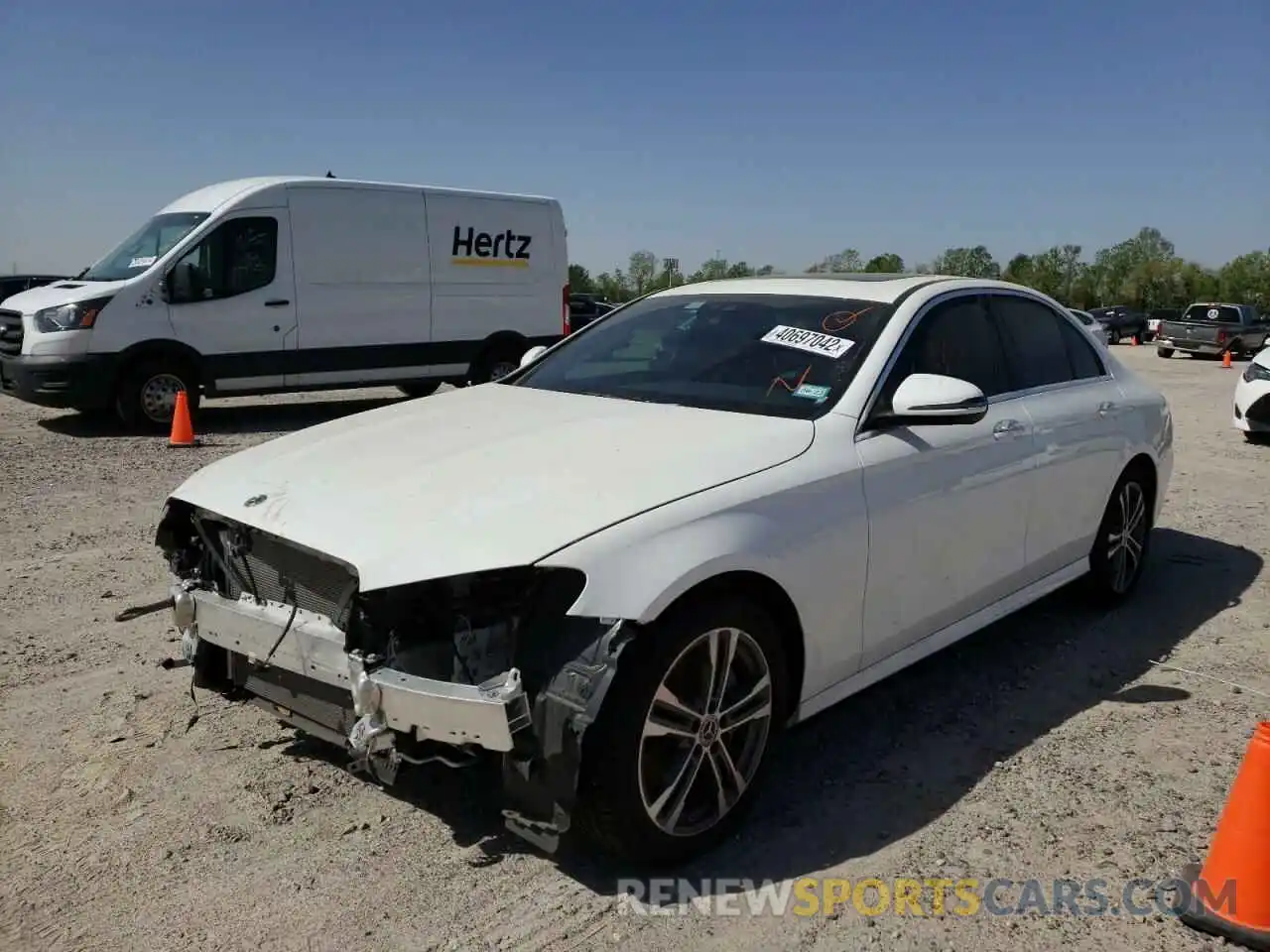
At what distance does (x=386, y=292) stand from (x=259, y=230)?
5.19 feet

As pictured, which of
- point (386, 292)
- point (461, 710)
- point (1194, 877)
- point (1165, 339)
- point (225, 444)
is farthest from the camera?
point (1165, 339)

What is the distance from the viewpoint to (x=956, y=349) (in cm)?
430

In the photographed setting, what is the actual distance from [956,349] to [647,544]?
2.08 m

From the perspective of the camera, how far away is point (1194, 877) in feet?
9.86

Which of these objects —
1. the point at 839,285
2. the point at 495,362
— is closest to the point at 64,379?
the point at 495,362

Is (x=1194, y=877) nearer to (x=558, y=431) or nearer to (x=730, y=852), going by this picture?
(x=730, y=852)

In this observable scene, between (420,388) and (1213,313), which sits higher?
(1213,313)

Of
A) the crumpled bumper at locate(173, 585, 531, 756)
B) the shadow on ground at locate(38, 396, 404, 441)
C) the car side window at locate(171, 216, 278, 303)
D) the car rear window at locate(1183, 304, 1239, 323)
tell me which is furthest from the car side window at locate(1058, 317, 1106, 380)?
the car rear window at locate(1183, 304, 1239, 323)

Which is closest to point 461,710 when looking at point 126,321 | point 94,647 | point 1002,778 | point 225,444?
point 1002,778

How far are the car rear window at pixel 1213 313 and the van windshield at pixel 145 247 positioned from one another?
95.8 ft

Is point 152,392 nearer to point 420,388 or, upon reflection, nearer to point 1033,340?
point 420,388

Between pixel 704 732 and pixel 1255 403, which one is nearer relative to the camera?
pixel 704 732

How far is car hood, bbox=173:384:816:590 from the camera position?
2809 mm

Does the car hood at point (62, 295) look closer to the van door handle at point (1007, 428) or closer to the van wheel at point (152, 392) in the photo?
the van wheel at point (152, 392)
